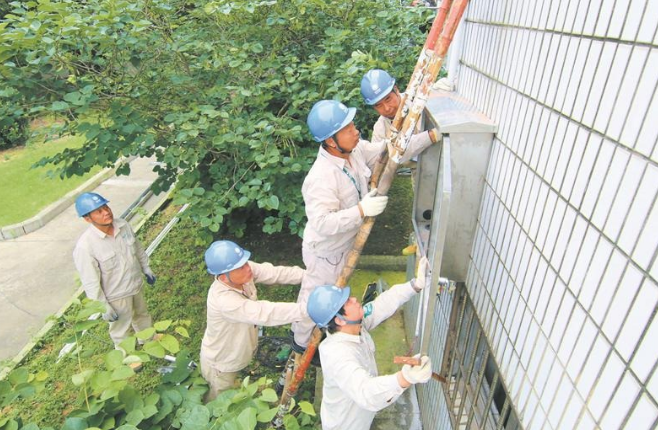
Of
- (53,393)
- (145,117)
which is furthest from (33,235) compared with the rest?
(145,117)

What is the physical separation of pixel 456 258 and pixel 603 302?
1325 millimetres

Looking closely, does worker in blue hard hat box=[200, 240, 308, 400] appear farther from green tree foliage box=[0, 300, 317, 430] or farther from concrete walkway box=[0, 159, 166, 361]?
concrete walkway box=[0, 159, 166, 361]

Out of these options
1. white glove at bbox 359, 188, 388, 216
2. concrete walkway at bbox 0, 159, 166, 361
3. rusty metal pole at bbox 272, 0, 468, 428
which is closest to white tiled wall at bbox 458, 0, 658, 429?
rusty metal pole at bbox 272, 0, 468, 428

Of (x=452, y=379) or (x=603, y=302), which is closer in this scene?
(x=603, y=302)

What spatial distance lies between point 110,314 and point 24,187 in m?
6.94

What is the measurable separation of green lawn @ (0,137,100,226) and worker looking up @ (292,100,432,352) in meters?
6.53

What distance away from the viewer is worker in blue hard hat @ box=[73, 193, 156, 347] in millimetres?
4285

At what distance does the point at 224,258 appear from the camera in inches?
131

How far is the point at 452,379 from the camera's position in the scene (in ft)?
9.98

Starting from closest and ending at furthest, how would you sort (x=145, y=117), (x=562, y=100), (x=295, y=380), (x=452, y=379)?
(x=562, y=100)
(x=452, y=379)
(x=295, y=380)
(x=145, y=117)

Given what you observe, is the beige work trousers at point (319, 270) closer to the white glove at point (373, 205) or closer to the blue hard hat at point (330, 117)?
the white glove at point (373, 205)

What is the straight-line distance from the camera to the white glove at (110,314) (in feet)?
14.8

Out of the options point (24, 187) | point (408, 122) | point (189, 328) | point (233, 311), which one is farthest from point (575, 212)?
point (24, 187)

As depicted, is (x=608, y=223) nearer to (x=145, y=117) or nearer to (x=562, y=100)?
(x=562, y=100)
